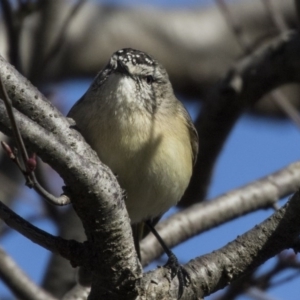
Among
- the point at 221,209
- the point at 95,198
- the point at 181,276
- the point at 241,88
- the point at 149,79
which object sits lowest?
the point at 181,276

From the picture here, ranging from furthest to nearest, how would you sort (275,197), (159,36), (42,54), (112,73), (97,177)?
1. (159,36)
2. (42,54)
3. (275,197)
4. (112,73)
5. (97,177)

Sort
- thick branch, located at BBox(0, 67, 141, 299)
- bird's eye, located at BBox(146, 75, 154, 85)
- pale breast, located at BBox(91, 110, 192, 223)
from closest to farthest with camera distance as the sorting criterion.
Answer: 1. thick branch, located at BBox(0, 67, 141, 299)
2. pale breast, located at BBox(91, 110, 192, 223)
3. bird's eye, located at BBox(146, 75, 154, 85)

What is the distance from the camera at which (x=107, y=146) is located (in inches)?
150

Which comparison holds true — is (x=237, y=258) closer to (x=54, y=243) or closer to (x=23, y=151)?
(x=54, y=243)

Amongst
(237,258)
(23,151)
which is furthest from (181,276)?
(23,151)

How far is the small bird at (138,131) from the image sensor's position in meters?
3.86

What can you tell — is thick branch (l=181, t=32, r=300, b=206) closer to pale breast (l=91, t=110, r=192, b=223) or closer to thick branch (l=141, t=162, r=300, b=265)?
thick branch (l=141, t=162, r=300, b=265)

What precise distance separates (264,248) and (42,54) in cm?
258

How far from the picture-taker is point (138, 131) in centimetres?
395

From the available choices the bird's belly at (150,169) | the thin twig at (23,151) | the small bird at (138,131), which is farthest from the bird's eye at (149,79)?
the thin twig at (23,151)

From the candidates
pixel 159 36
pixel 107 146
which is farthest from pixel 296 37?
pixel 159 36

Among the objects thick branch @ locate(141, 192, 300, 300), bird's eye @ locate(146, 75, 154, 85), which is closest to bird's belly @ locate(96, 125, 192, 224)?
bird's eye @ locate(146, 75, 154, 85)

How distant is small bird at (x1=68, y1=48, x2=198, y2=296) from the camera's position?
3.86 meters

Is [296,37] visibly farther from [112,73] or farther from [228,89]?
[112,73]
